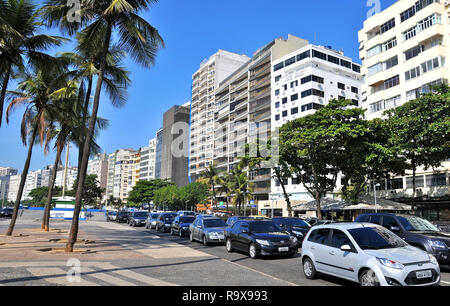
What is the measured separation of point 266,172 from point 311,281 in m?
58.8

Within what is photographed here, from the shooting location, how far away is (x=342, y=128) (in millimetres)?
27375

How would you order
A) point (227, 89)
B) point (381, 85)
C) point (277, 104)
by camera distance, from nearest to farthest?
point (381, 85)
point (277, 104)
point (227, 89)

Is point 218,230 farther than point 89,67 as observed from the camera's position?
Yes

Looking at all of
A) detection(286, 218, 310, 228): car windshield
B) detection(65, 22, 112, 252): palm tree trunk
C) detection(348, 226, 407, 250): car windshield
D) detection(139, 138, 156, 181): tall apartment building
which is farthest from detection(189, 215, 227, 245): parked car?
detection(139, 138, 156, 181): tall apartment building

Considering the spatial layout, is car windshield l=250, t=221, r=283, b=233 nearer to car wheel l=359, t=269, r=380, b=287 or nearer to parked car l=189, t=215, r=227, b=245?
parked car l=189, t=215, r=227, b=245

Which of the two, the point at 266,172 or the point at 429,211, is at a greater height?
the point at 266,172

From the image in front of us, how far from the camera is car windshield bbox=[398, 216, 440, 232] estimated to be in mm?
11070

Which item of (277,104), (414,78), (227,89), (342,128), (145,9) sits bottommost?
(342,128)

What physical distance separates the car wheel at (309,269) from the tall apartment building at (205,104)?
8307 cm

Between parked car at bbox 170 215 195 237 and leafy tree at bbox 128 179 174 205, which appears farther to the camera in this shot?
leafy tree at bbox 128 179 174 205

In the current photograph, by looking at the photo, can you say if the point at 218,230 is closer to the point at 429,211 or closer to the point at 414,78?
the point at 429,211

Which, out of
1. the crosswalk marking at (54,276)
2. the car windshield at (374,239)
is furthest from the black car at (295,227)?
the crosswalk marking at (54,276)

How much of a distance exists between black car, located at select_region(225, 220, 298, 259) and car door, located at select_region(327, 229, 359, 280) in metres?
4.36
